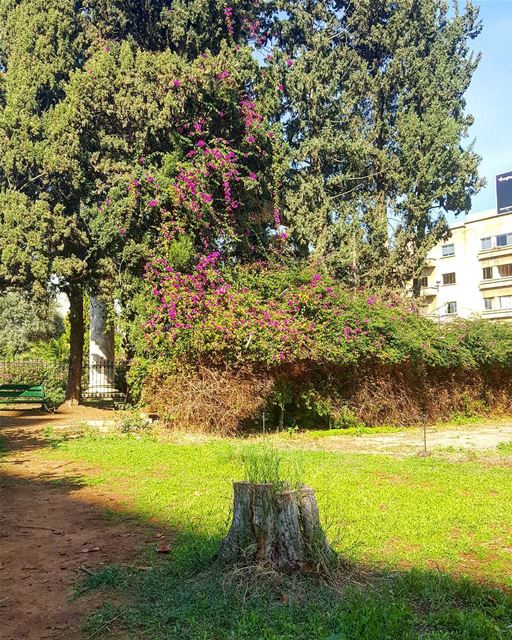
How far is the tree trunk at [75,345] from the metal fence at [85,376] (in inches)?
80.8

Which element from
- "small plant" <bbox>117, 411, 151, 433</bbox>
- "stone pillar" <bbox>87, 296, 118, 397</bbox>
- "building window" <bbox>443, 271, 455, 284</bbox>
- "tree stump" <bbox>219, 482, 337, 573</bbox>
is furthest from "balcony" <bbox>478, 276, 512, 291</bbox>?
"tree stump" <bbox>219, 482, 337, 573</bbox>

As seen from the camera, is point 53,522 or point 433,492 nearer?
point 53,522

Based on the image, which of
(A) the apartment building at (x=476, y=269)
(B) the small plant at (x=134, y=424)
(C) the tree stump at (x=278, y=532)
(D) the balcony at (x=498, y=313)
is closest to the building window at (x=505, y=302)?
(A) the apartment building at (x=476, y=269)

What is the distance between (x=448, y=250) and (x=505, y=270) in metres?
6.14

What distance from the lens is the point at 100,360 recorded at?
20.4 m

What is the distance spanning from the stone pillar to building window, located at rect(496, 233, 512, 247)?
1560 inches

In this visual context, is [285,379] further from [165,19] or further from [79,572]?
[165,19]

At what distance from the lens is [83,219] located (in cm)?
1503

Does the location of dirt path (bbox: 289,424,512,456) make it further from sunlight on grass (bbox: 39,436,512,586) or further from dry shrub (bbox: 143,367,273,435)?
dry shrub (bbox: 143,367,273,435)

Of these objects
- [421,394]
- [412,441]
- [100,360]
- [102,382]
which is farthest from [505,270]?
[412,441]

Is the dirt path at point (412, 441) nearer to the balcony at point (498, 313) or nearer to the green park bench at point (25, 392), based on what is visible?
the green park bench at point (25, 392)

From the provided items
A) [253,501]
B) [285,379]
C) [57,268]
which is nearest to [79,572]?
[253,501]

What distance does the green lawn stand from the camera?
10.3 ft

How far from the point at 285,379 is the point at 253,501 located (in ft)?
29.9
